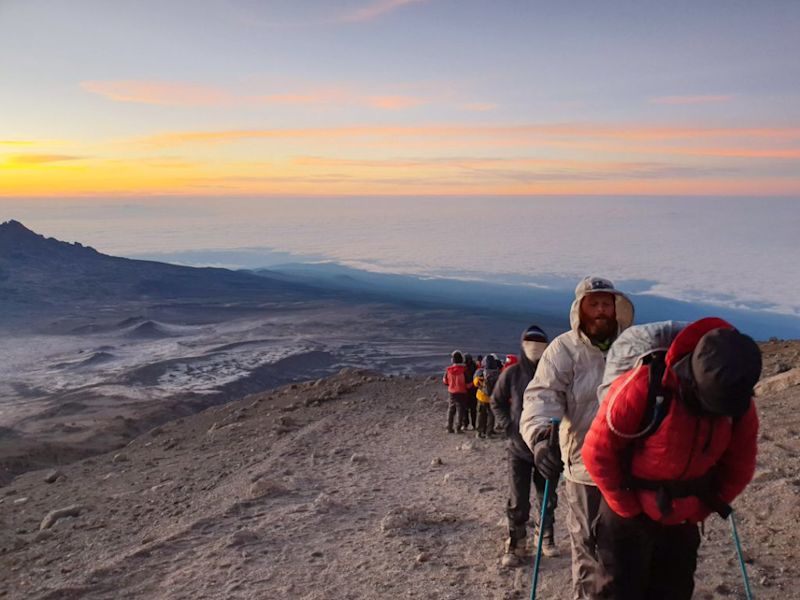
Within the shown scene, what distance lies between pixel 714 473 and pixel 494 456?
7215mm

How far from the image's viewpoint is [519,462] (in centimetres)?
538

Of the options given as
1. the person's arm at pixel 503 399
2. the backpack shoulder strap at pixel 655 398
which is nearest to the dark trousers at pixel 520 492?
the person's arm at pixel 503 399

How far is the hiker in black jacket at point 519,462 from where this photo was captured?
5398 millimetres

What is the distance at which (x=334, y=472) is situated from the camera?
9750mm

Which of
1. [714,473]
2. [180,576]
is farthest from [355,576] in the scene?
[714,473]

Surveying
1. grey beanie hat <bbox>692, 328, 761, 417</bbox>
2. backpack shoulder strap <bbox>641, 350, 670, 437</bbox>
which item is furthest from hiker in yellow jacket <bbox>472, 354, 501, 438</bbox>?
grey beanie hat <bbox>692, 328, 761, 417</bbox>

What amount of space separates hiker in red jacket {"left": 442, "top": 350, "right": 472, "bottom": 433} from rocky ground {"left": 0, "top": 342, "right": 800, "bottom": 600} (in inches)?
15.4

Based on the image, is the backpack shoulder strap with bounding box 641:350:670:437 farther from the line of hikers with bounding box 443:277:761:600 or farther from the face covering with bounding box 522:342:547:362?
the face covering with bounding box 522:342:547:362

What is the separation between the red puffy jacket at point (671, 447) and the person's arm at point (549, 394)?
80 cm

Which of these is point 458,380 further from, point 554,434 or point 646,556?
point 646,556

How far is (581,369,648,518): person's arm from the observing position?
2783 millimetres

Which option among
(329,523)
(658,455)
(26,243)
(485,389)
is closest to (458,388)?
(485,389)

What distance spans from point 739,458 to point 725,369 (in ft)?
1.98

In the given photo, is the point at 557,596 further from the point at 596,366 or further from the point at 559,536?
the point at 596,366
